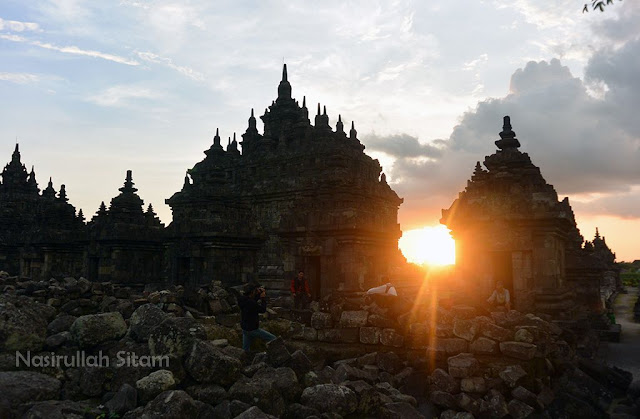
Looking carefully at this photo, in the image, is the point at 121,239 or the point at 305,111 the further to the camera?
the point at 305,111

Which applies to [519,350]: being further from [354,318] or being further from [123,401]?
[123,401]

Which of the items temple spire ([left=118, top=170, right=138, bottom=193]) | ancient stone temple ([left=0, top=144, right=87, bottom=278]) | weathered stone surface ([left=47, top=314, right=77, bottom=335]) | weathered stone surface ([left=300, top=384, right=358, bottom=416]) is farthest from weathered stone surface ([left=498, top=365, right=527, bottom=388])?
ancient stone temple ([left=0, top=144, right=87, bottom=278])

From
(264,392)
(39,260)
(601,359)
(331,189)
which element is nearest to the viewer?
(264,392)

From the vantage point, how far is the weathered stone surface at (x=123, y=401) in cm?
501

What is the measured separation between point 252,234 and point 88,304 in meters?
9.30

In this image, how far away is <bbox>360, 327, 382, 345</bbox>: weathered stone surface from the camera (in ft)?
27.1

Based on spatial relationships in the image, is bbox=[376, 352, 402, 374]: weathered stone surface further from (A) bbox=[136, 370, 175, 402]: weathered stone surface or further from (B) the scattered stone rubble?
(A) bbox=[136, 370, 175, 402]: weathered stone surface

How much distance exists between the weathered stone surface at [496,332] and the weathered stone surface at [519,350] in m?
0.12

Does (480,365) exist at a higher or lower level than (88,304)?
lower

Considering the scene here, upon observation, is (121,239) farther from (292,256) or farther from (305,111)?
(305,111)

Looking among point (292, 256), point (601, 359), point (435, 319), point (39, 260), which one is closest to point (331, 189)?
point (292, 256)

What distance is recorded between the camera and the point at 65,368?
630cm

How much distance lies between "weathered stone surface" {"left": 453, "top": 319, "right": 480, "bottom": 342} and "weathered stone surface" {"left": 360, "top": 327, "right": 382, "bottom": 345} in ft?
4.70

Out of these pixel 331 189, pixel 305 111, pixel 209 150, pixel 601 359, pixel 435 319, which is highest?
pixel 305 111
